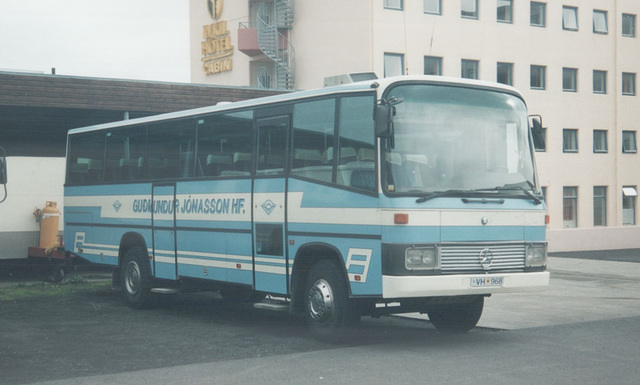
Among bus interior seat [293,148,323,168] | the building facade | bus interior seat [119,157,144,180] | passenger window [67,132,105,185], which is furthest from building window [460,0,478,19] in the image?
bus interior seat [293,148,323,168]

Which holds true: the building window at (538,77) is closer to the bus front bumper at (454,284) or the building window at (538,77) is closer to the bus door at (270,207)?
the bus door at (270,207)

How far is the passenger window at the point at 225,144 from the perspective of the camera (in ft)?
43.7

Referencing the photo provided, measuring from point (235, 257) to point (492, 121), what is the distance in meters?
3.96

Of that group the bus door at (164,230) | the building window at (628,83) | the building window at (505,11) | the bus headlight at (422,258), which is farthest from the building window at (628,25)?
the bus headlight at (422,258)

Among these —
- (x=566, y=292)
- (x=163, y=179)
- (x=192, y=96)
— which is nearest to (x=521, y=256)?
(x=163, y=179)

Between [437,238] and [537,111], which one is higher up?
[537,111]

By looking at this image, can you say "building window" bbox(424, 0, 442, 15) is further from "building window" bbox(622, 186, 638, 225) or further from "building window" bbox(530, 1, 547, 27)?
"building window" bbox(622, 186, 638, 225)

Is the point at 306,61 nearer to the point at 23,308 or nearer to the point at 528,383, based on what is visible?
the point at 23,308

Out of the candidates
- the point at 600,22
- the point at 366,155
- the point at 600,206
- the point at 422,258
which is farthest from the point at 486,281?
the point at 600,22

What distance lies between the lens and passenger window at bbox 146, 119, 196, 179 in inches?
579

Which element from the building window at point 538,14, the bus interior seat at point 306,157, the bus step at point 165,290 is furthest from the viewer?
the building window at point 538,14

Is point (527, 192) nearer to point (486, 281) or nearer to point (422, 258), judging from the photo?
point (486, 281)

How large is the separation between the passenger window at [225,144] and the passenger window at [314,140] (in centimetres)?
115

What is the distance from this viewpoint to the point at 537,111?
41.9 meters
